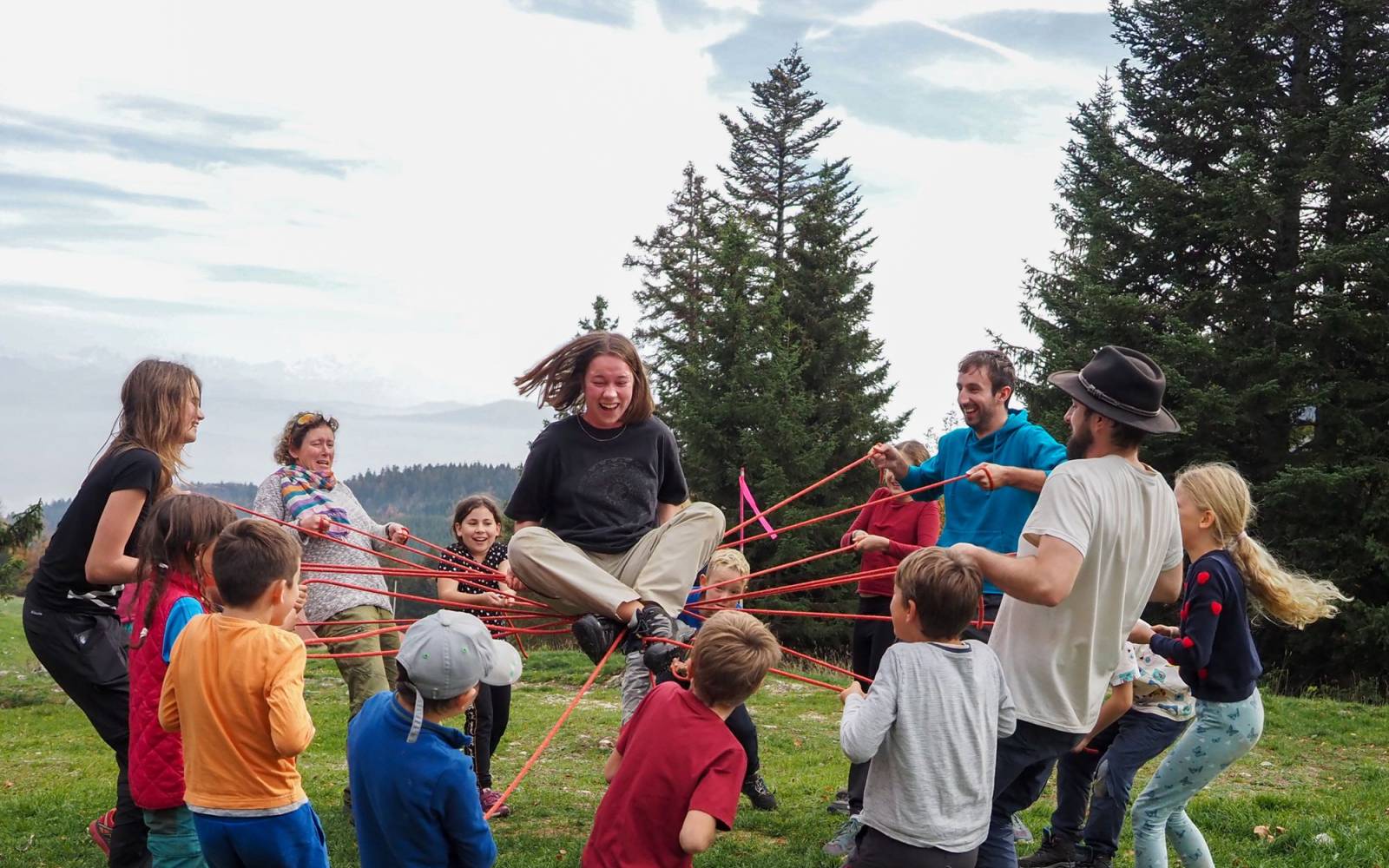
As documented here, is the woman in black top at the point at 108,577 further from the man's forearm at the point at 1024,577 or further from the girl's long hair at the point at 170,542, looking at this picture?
the man's forearm at the point at 1024,577

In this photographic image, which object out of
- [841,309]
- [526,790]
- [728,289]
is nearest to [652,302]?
[841,309]

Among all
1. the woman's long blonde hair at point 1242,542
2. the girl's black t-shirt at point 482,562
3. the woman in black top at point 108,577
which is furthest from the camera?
the girl's black t-shirt at point 482,562

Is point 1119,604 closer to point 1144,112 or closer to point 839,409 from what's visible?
point 1144,112

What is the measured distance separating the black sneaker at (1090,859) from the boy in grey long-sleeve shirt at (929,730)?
1.70 meters

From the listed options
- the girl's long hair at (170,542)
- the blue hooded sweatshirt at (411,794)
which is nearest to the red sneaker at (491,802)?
the girl's long hair at (170,542)

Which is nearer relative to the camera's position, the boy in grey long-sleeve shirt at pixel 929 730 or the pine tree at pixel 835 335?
the boy in grey long-sleeve shirt at pixel 929 730

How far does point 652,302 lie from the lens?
3006 centimetres

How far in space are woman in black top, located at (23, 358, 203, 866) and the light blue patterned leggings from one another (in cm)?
323

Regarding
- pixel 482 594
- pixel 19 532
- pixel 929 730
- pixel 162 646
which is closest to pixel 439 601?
pixel 482 594

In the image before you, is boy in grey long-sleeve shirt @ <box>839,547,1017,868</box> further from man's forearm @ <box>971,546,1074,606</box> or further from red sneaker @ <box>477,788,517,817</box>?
red sneaker @ <box>477,788,517,817</box>

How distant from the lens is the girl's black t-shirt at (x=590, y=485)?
4.36 metres

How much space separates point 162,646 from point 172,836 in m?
0.57

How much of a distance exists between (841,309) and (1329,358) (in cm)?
1155

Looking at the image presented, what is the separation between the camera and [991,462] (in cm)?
450
